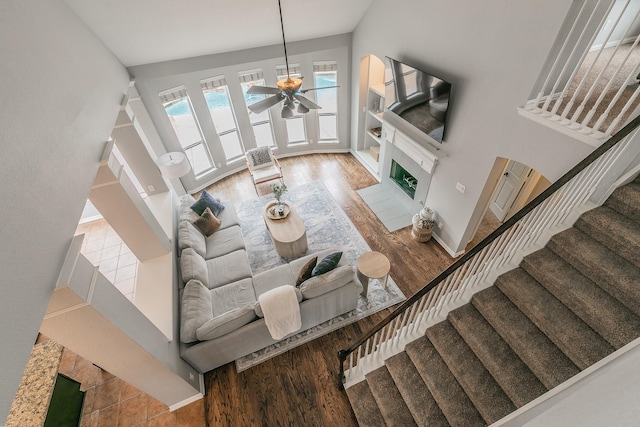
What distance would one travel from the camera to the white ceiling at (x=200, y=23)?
3.61m

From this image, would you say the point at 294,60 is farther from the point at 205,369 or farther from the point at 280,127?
the point at 205,369

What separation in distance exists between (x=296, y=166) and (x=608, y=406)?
7087 millimetres

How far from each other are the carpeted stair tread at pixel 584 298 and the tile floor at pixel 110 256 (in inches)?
220

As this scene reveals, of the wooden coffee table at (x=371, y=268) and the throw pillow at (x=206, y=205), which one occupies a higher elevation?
the throw pillow at (x=206, y=205)

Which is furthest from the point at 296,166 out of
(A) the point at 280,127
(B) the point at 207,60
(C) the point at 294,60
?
(B) the point at 207,60

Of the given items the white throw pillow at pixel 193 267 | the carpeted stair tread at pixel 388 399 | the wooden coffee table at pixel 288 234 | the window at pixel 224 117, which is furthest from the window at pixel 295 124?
the carpeted stair tread at pixel 388 399

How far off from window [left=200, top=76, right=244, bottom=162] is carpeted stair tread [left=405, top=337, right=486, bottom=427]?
611cm

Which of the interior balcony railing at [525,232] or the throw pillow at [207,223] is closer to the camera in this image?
the interior balcony railing at [525,232]

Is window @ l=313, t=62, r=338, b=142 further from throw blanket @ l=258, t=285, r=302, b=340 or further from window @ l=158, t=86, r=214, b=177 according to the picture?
throw blanket @ l=258, t=285, r=302, b=340

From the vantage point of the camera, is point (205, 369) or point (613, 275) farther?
point (205, 369)

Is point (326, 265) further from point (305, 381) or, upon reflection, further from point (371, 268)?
point (305, 381)

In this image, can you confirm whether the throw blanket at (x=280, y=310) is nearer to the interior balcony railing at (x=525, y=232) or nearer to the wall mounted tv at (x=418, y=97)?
the interior balcony railing at (x=525, y=232)

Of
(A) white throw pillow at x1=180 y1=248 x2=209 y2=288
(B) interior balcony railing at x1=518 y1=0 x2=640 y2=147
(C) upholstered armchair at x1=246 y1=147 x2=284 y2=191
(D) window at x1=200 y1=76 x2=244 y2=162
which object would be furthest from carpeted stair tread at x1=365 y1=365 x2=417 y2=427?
(D) window at x1=200 y1=76 x2=244 y2=162

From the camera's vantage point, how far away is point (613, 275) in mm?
2082
